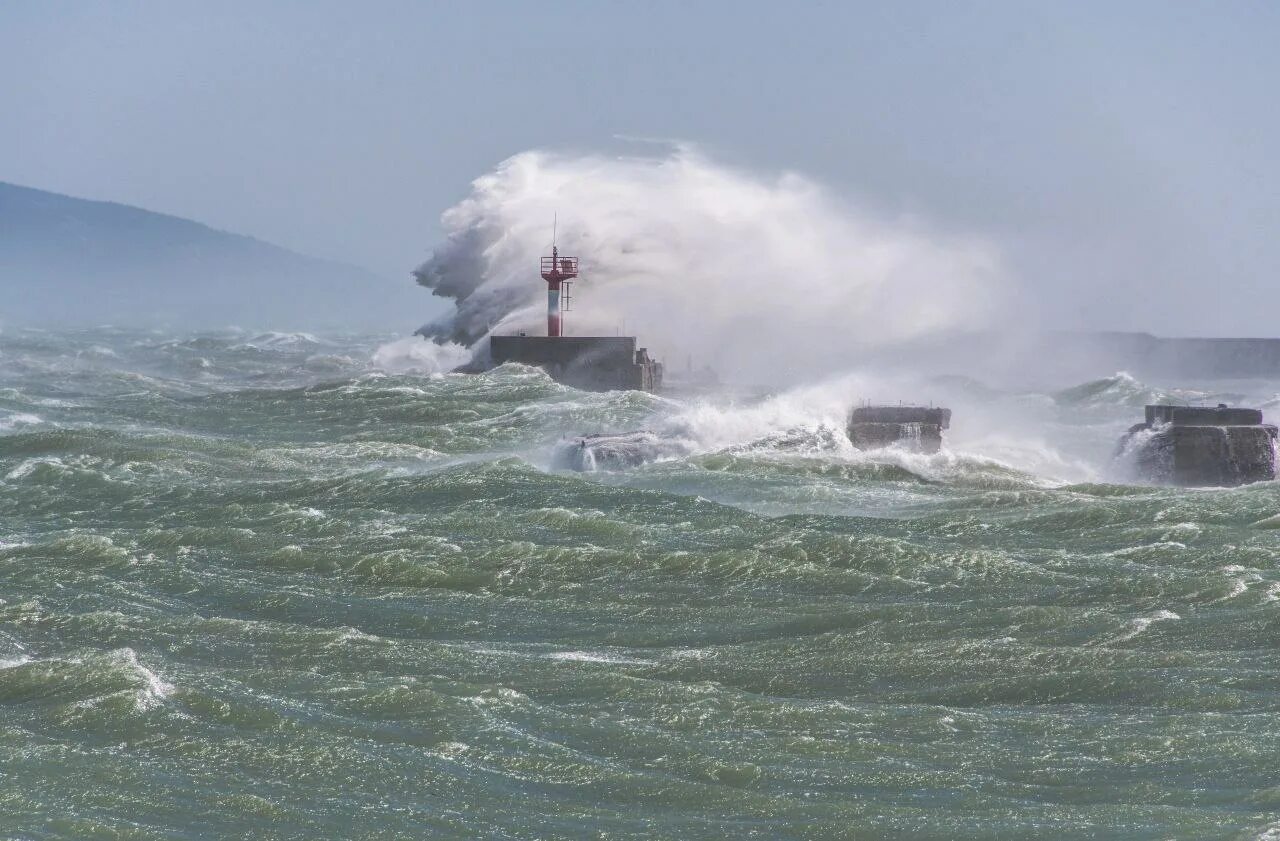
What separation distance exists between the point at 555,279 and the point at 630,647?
3161 centimetres

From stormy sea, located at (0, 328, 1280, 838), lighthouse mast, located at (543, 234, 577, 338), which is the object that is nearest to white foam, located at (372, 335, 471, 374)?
lighthouse mast, located at (543, 234, 577, 338)

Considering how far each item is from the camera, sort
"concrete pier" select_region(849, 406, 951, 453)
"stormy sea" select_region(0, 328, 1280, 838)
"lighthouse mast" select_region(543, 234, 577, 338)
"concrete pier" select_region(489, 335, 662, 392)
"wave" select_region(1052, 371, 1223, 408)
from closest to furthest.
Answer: "stormy sea" select_region(0, 328, 1280, 838) < "concrete pier" select_region(849, 406, 951, 453) < "concrete pier" select_region(489, 335, 662, 392) < "lighthouse mast" select_region(543, 234, 577, 338) < "wave" select_region(1052, 371, 1223, 408)

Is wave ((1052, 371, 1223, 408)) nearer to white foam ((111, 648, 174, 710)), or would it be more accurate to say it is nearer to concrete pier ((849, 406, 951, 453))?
concrete pier ((849, 406, 951, 453))

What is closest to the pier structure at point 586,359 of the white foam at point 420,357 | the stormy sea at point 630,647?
the white foam at point 420,357

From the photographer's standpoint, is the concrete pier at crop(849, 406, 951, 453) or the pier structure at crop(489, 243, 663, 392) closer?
the concrete pier at crop(849, 406, 951, 453)

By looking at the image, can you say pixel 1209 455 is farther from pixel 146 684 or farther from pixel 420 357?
pixel 420 357

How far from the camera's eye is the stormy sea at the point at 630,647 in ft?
33.1

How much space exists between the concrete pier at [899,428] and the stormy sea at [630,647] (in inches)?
19.9

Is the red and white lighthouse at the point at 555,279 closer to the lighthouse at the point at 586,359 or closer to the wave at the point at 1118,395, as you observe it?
the lighthouse at the point at 586,359

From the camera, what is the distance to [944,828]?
962 cm

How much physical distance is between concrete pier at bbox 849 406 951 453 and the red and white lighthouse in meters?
17.9

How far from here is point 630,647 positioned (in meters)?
14.1

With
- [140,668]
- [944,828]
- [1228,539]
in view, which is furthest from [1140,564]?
[140,668]

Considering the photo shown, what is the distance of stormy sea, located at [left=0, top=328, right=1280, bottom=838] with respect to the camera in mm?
10086
